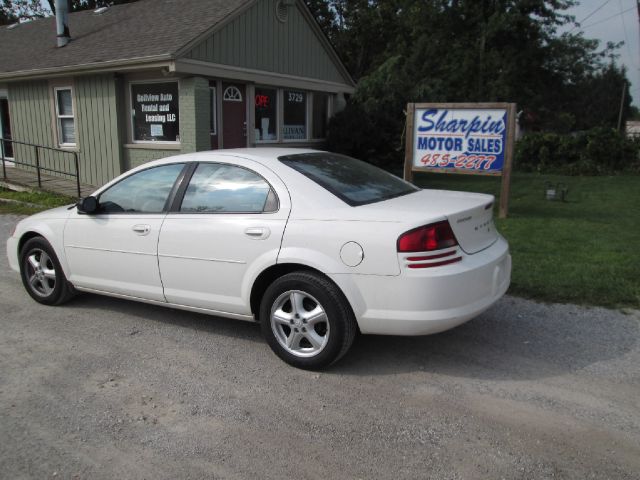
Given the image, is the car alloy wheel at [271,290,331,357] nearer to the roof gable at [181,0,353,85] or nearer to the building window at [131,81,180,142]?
the roof gable at [181,0,353,85]

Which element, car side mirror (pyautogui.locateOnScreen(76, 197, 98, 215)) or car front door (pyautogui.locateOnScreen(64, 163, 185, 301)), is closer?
car front door (pyautogui.locateOnScreen(64, 163, 185, 301))

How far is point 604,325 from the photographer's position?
4.73 metres

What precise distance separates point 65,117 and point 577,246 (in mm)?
12076

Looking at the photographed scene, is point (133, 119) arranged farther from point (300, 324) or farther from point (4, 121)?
point (300, 324)

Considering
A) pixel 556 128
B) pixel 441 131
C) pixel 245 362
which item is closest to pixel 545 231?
pixel 441 131

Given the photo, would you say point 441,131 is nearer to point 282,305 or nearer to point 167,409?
point 282,305

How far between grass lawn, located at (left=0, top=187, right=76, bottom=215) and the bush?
15.7 meters

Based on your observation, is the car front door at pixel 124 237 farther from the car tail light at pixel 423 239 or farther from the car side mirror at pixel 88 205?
the car tail light at pixel 423 239

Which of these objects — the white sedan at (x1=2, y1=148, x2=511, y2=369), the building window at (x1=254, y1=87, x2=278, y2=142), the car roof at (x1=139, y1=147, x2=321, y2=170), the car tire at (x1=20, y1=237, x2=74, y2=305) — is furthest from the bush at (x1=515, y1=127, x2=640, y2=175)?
the car tire at (x1=20, y1=237, x2=74, y2=305)

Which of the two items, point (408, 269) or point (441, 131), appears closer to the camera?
point (408, 269)

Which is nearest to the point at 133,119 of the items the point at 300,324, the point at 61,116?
the point at 61,116

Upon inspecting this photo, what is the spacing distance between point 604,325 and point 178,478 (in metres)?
3.68

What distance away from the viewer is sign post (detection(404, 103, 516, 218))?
9.05 metres

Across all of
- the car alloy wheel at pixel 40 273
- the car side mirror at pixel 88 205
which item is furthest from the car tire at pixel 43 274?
the car side mirror at pixel 88 205
